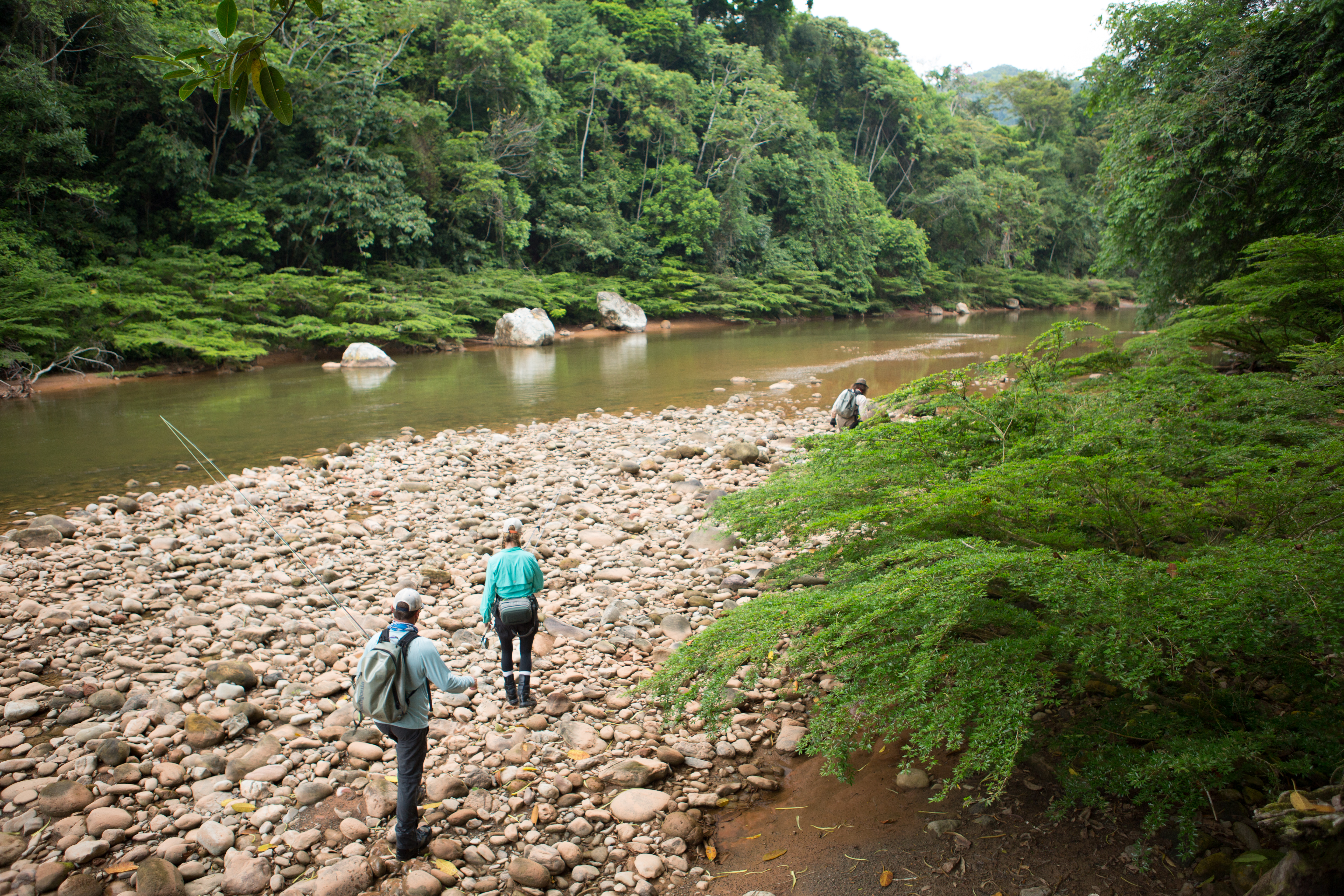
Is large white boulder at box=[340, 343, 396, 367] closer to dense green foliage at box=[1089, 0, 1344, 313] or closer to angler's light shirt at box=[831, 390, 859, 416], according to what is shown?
angler's light shirt at box=[831, 390, 859, 416]

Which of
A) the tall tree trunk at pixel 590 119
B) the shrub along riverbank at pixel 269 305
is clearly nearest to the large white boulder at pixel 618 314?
the shrub along riverbank at pixel 269 305

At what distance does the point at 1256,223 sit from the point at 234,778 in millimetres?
13661

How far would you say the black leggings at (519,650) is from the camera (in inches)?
179

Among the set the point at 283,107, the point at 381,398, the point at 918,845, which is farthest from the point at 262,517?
the point at 381,398

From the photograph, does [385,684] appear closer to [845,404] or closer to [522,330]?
[845,404]

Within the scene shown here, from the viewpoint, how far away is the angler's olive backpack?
3338 mm

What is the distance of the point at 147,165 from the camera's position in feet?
64.6

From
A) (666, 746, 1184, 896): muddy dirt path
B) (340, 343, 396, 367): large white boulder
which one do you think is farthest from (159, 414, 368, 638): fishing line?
(340, 343, 396, 367): large white boulder

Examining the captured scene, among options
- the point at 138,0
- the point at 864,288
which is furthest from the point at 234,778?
the point at 864,288

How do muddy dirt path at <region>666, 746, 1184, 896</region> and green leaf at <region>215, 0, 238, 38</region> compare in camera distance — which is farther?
muddy dirt path at <region>666, 746, 1184, 896</region>

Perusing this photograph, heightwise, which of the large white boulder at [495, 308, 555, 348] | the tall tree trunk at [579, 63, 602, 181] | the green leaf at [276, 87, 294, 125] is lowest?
the large white boulder at [495, 308, 555, 348]

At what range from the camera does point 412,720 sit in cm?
342

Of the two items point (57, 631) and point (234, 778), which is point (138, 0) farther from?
point (234, 778)

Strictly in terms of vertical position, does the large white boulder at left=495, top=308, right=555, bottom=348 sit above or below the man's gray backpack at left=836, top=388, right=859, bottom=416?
above
